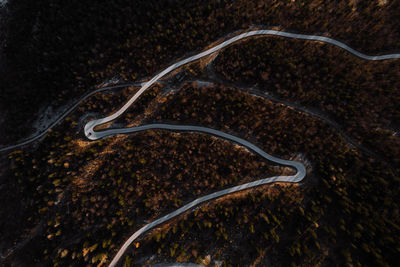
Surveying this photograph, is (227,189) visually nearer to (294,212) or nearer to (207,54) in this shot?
(294,212)

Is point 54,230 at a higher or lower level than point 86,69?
lower

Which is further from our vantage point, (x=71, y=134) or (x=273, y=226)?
(x=71, y=134)

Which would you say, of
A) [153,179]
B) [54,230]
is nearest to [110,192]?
[153,179]

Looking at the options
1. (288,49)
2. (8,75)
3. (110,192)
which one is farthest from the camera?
(8,75)

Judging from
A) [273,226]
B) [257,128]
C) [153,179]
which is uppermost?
[257,128]

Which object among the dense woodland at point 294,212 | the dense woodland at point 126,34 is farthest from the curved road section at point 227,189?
the dense woodland at point 126,34

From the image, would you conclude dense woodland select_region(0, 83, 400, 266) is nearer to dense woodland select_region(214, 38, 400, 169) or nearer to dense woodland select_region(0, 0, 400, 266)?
dense woodland select_region(0, 0, 400, 266)

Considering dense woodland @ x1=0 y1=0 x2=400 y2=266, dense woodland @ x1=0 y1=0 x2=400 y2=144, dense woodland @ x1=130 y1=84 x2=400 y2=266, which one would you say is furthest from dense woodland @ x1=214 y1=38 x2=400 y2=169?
dense woodland @ x1=0 y1=0 x2=400 y2=144

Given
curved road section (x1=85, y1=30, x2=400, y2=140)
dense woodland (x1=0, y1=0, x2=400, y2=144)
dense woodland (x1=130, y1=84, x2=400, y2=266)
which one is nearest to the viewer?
dense woodland (x1=130, y1=84, x2=400, y2=266)

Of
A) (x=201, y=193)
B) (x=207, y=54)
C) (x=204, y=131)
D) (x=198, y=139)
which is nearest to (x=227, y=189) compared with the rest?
A: (x=201, y=193)

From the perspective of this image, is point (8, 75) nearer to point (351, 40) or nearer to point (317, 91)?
point (317, 91)
